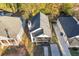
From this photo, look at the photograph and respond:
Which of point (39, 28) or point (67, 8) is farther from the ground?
point (67, 8)

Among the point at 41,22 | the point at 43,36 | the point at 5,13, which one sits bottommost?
the point at 43,36

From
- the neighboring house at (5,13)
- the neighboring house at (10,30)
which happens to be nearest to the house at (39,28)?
the neighboring house at (10,30)

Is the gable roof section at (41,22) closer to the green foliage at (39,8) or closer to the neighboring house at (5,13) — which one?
the green foliage at (39,8)

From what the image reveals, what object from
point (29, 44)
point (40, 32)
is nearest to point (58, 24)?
point (40, 32)

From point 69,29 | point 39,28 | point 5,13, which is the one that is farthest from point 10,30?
point 69,29

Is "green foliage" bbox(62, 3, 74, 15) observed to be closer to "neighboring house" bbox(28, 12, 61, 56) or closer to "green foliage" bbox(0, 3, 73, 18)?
"green foliage" bbox(0, 3, 73, 18)

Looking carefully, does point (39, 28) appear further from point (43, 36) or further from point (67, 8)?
point (67, 8)
